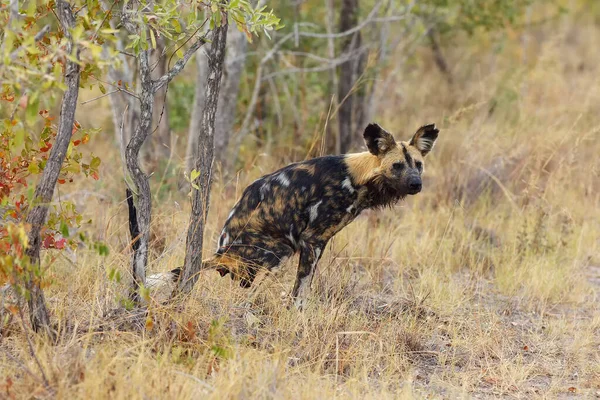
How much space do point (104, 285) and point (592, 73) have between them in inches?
501

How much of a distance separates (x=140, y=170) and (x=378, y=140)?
71.3 inches

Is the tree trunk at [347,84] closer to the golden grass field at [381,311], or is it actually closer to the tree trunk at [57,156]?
the golden grass field at [381,311]

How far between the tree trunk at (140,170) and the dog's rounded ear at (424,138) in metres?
2.06

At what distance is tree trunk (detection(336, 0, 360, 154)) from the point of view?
9641 millimetres

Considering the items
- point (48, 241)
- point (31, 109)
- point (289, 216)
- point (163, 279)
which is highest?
Result: point (31, 109)

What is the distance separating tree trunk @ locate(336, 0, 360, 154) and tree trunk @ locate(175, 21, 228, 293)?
15.3 ft

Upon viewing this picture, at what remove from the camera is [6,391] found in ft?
12.5

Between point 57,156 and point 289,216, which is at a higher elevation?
point 57,156

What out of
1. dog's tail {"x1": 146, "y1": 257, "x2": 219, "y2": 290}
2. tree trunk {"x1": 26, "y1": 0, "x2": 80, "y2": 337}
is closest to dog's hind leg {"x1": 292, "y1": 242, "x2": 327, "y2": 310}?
dog's tail {"x1": 146, "y1": 257, "x2": 219, "y2": 290}

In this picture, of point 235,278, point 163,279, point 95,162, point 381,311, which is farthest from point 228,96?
point 95,162

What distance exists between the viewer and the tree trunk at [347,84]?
964 centimetres

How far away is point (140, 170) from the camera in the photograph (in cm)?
460

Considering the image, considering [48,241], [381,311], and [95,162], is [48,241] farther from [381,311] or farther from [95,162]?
[381,311]

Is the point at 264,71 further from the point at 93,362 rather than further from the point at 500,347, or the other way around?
the point at 93,362
